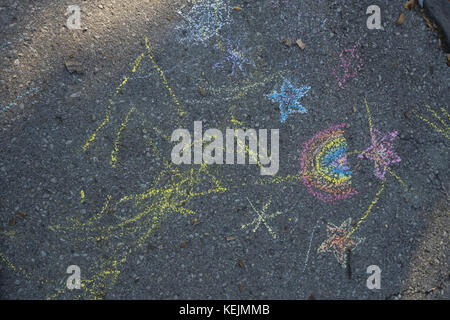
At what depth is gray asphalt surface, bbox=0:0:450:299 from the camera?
2064 mm

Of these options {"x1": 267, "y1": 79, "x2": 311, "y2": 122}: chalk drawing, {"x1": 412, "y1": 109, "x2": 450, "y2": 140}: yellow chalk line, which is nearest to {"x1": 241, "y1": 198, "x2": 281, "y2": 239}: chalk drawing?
{"x1": 267, "y1": 79, "x2": 311, "y2": 122}: chalk drawing

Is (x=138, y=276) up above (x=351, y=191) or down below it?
below

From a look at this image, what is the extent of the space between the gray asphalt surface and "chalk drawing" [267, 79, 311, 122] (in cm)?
4

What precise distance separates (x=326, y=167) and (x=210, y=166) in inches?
27.5

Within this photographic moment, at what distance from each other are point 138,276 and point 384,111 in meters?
1.77

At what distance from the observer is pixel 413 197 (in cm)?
Result: 220

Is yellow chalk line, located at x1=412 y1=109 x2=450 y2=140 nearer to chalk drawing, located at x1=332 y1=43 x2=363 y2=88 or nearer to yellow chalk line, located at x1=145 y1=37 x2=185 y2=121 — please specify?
chalk drawing, located at x1=332 y1=43 x2=363 y2=88

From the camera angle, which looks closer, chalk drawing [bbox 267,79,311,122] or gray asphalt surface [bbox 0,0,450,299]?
gray asphalt surface [bbox 0,0,450,299]

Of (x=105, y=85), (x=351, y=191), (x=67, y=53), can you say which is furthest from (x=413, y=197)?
(x=67, y=53)

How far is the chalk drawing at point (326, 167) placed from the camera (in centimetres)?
217

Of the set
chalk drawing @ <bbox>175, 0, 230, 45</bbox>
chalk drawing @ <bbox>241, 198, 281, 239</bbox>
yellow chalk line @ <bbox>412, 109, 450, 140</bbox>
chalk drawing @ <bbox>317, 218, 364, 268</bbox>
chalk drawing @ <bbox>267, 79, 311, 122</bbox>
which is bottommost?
chalk drawing @ <bbox>317, 218, 364, 268</bbox>

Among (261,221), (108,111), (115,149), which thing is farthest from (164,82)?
(261,221)

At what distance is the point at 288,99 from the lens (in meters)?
2.18

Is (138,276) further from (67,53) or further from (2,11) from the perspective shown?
(2,11)
